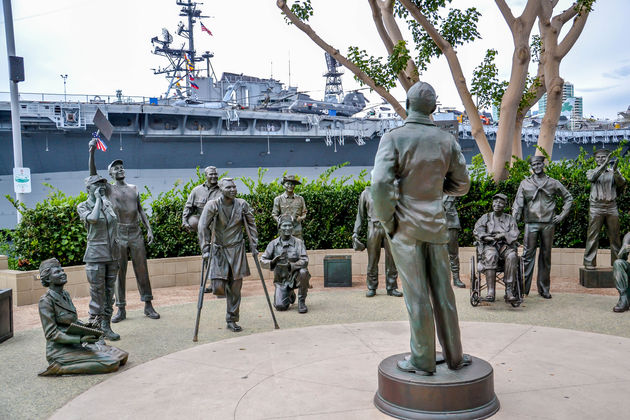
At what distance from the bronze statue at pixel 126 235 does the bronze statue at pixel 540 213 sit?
6.11 m

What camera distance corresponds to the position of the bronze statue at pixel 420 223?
4.40 meters

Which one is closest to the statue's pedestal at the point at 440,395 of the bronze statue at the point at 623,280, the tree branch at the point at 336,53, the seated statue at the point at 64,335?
the seated statue at the point at 64,335

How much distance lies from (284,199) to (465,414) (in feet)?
24.0

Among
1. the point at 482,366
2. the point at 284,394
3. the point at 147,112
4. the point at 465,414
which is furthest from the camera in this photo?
the point at 147,112

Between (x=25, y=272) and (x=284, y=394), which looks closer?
(x=284, y=394)

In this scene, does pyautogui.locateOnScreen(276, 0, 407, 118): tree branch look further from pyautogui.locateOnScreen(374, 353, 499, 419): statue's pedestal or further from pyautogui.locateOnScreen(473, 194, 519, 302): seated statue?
pyautogui.locateOnScreen(374, 353, 499, 419): statue's pedestal

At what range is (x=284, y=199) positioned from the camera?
1106cm

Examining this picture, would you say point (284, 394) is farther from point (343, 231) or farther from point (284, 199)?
point (343, 231)

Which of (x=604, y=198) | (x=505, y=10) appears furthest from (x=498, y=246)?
(x=505, y=10)

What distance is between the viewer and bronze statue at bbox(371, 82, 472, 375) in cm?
440

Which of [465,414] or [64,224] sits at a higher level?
[64,224]

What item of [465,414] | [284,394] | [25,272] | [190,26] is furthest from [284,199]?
[190,26]

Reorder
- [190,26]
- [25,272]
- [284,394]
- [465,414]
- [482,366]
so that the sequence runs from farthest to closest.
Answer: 1. [190,26]
2. [25,272]
3. [284,394]
4. [482,366]
5. [465,414]

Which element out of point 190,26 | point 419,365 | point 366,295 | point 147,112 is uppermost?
point 190,26
